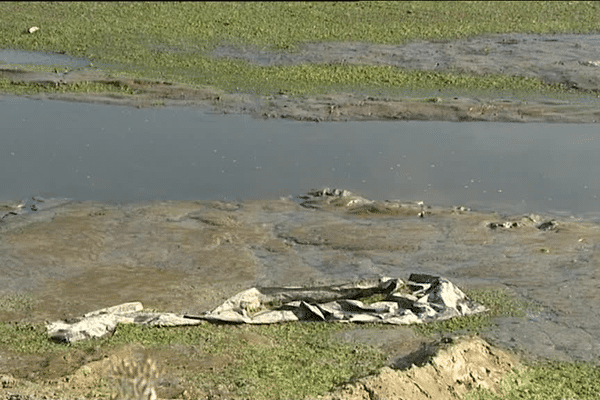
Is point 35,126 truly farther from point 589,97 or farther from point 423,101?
point 589,97

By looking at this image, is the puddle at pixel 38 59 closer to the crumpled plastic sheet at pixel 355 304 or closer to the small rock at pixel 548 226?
the small rock at pixel 548 226

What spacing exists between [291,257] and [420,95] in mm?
7809

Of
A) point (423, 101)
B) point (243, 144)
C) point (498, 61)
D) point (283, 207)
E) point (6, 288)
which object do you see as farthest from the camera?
point (498, 61)

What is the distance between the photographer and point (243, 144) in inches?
638

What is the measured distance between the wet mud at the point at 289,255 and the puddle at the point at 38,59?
8281 millimetres

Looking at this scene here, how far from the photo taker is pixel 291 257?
467 inches

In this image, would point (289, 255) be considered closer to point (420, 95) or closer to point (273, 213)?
point (273, 213)

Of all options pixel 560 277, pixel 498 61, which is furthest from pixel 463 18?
pixel 560 277

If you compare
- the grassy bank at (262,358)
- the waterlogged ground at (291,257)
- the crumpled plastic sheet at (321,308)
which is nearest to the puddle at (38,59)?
the waterlogged ground at (291,257)

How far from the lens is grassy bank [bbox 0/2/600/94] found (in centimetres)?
1969

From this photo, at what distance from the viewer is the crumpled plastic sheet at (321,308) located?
9.54 m

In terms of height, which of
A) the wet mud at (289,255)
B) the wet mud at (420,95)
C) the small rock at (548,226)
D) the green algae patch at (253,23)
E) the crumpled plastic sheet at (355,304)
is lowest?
the wet mud at (289,255)

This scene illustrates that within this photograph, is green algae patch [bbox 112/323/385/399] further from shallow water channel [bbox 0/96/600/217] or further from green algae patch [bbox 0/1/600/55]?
green algae patch [bbox 0/1/600/55]

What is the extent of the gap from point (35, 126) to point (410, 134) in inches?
253
